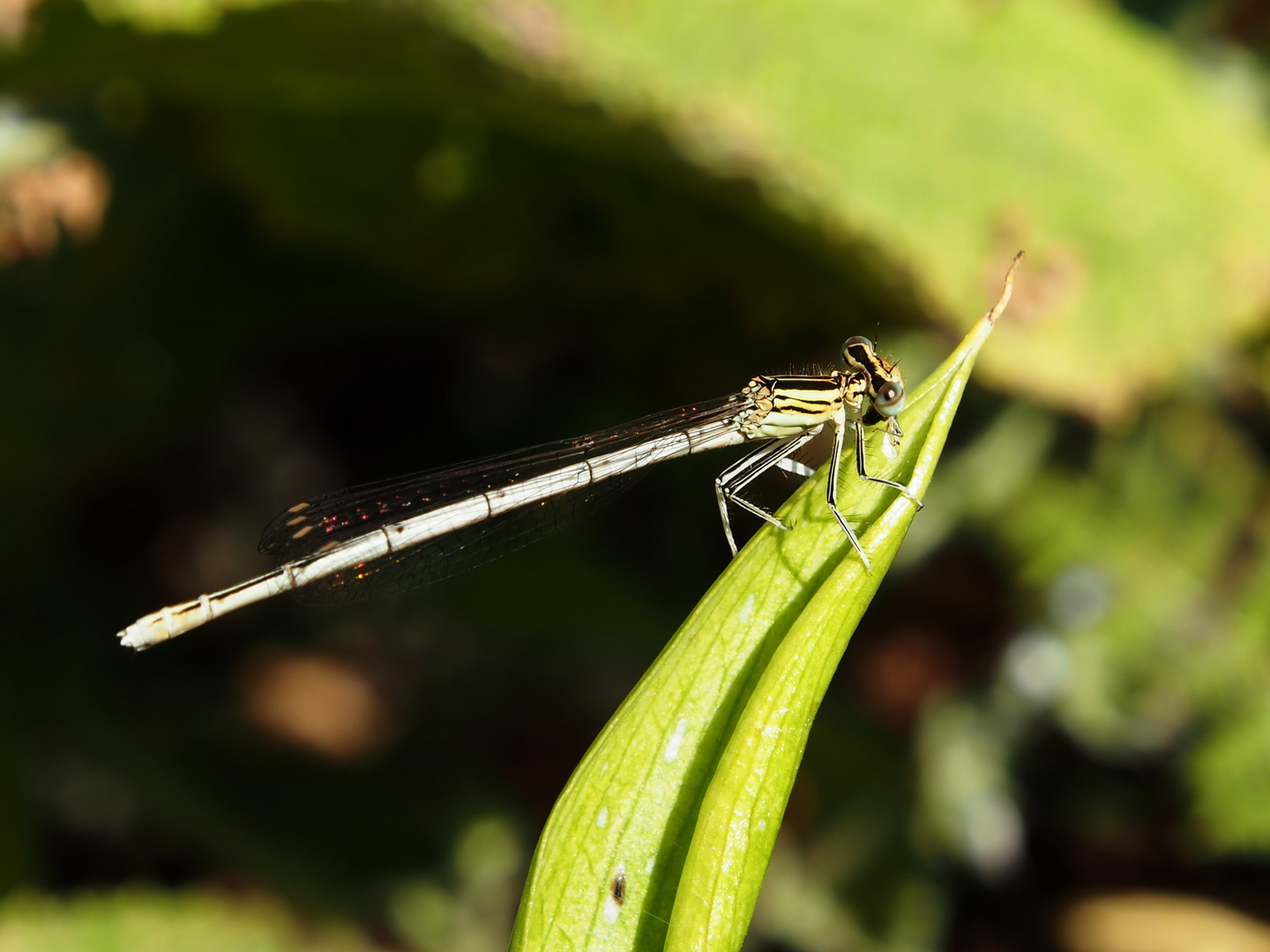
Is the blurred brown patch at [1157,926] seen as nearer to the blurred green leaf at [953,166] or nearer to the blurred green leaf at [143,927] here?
the blurred green leaf at [953,166]

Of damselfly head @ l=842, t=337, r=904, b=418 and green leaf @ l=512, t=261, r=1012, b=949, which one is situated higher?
damselfly head @ l=842, t=337, r=904, b=418

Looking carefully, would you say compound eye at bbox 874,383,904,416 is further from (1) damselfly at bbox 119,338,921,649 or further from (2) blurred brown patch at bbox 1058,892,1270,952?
(2) blurred brown patch at bbox 1058,892,1270,952

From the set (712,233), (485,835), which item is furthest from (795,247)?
(485,835)

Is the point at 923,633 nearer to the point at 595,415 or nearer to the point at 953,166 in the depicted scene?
the point at 595,415

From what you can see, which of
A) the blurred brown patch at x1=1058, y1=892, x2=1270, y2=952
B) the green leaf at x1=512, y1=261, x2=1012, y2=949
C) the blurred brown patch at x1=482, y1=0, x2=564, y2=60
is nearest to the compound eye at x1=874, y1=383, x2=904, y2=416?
the green leaf at x1=512, y1=261, x2=1012, y2=949

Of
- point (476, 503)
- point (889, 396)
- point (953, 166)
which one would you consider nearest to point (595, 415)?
point (476, 503)

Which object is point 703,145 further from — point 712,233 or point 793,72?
point 712,233
